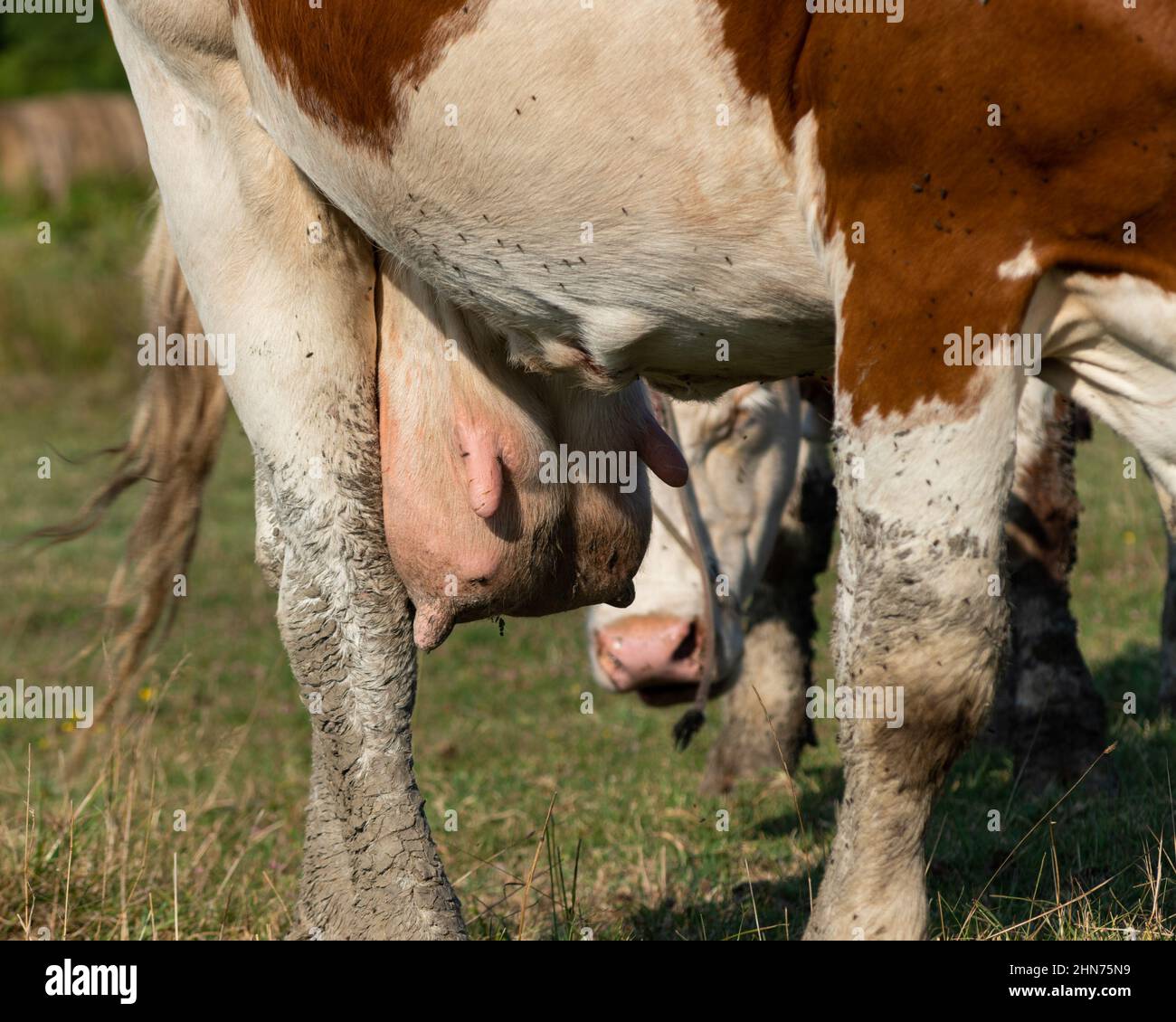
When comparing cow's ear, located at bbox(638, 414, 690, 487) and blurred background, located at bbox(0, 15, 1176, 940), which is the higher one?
cow's ear, located at bbox(638, 414, 690, 487)

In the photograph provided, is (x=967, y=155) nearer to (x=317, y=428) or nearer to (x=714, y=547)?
(x=317, y=428)

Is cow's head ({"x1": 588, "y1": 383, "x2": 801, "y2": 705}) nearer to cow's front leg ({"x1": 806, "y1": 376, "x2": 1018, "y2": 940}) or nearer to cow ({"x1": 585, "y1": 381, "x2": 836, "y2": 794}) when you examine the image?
cow ({"x1": 585, "y1": 381, "x2": 836, "y2": 794})

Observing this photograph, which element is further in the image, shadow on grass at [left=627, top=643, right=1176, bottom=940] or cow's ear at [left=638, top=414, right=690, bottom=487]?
cow's ear at [left=638, top=414, right=690, bottom=487]

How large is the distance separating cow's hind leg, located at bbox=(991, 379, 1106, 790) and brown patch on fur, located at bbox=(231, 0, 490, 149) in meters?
2.35

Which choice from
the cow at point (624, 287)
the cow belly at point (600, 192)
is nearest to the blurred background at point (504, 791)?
the cow at point (624, 287)

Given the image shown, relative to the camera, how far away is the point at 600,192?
2.22m

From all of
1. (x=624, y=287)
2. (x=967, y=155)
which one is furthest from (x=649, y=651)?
(x=967, y=155)

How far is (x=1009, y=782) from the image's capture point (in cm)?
438

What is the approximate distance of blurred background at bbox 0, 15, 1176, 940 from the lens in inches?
128

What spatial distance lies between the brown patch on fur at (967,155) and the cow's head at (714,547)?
6.24ft

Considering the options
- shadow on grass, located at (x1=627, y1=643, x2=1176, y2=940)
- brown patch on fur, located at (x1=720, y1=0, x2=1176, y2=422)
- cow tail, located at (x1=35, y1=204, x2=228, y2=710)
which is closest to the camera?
brown patch on fur, located at (x1=720, y1=0, x2=1176, y2=422)

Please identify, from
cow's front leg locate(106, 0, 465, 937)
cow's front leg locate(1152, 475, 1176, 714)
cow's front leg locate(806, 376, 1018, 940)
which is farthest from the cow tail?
cow's front leg locate(1152, 475, 1176, 714)

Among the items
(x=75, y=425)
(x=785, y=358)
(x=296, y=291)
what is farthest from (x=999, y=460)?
(x=75, y=425)

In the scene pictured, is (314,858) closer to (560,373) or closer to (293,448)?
(293,448)
